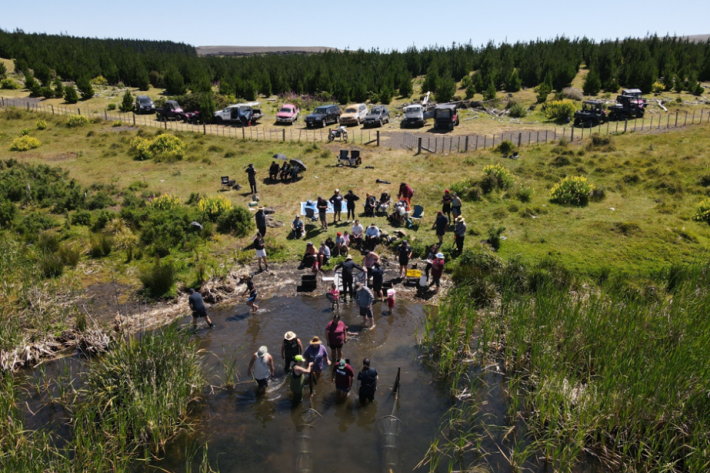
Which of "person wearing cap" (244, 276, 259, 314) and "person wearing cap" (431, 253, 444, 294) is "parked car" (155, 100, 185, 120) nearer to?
"person wearing cap" (244, 276, 259, 314)

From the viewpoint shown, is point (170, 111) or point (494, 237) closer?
point (494, 237)

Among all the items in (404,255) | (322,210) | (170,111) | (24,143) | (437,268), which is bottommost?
(437,268)

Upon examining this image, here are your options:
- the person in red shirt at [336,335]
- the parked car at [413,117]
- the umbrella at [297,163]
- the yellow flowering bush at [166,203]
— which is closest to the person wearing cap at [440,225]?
the person in red shirt at [336,335]

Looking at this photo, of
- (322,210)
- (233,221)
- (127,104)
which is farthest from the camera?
(127,104)

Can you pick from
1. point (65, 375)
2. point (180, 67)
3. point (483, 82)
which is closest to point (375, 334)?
point (65, 375)

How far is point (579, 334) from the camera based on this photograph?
1054cm

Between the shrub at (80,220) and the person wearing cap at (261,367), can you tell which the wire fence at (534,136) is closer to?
the shrub at (80,220)

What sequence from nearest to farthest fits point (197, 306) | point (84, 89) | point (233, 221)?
point (197, 306), point (233, 221), point (84, 89)

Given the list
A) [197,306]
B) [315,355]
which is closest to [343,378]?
[315,355]

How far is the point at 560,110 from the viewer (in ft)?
128

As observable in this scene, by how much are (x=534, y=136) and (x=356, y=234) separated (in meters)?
21.9

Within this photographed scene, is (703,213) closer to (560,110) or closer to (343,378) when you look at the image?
(343,378)

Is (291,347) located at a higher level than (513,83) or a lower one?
lower

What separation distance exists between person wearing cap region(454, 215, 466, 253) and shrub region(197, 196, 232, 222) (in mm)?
9306
